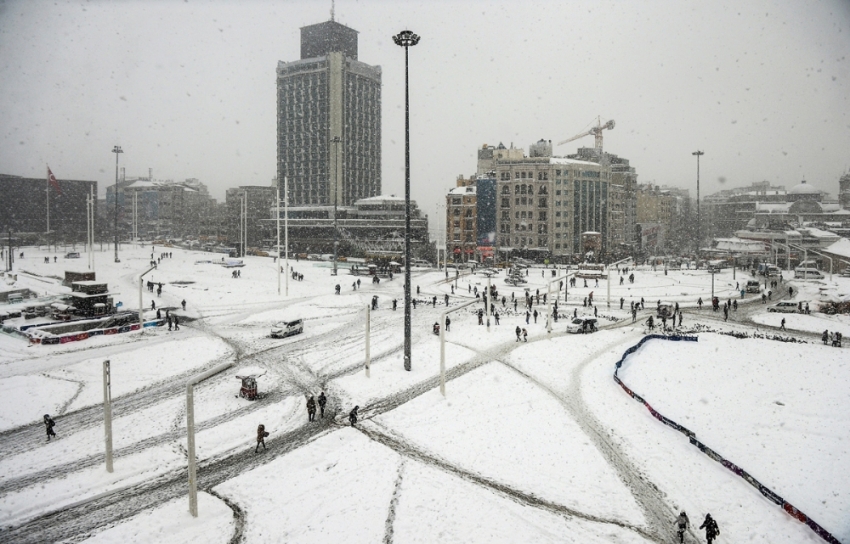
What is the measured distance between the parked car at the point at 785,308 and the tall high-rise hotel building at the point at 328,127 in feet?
383

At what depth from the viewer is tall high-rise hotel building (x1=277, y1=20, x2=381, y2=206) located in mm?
144875

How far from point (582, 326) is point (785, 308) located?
76.0 ft

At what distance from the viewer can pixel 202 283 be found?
5800cm

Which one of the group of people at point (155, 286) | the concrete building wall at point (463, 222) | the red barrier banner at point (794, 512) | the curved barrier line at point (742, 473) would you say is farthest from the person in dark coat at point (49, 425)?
the concrete building wall at point (463, 222)

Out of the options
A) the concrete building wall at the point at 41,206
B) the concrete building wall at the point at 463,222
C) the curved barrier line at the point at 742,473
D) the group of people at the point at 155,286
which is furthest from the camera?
the concrete building wall at the point at 41,206

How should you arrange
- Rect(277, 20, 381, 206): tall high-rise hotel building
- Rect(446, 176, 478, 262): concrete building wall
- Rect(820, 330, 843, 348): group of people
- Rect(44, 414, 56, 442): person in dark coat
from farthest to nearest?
1. Rect(277, 20, 381, 206): tall high-rise hotel building
2. Rect(446, 176, 478, 262): concrete building wall
3. Rect(820, 330, 843, 348): group of people
4. Rect(44, 414, 56, 442): person in dark coat

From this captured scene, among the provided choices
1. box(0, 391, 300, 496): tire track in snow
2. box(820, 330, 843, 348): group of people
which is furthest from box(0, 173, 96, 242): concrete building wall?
box(820, 330, 843, 348): group of people

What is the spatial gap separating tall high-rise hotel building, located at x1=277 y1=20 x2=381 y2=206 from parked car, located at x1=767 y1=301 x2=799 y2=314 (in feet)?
383

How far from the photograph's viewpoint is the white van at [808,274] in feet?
205

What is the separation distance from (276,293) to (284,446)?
36.7m

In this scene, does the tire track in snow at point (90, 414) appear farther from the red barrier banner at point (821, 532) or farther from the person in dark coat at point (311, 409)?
the red barrier banner at point (821, 532)

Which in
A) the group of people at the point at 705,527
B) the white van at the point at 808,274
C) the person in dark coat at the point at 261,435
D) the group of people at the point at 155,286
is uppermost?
the white van at the point at 808,274

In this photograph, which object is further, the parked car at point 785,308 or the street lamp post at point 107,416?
the parked car at point 785,308

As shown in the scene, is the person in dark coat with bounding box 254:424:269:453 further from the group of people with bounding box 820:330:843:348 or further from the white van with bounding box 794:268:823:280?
the white van with bounding box 794:268:823:280
